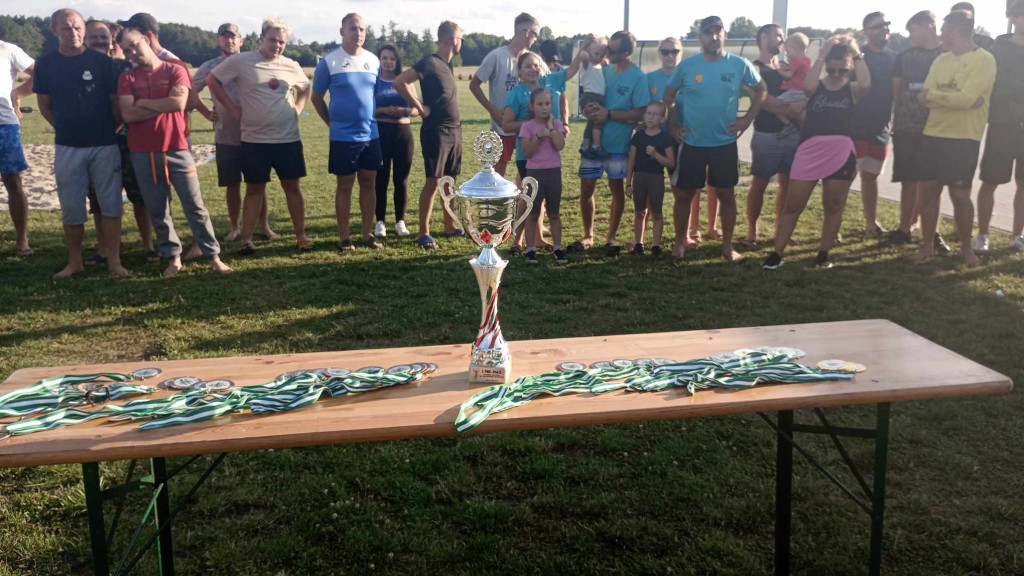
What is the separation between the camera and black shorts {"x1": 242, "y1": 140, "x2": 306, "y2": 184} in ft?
23.2

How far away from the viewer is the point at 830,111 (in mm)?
6445

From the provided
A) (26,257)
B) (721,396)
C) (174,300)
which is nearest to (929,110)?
(721,396)

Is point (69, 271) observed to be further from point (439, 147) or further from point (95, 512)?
point (95, 512)

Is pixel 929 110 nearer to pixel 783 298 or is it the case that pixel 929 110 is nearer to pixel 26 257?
pixel 783 298

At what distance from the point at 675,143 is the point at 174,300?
4320 mm

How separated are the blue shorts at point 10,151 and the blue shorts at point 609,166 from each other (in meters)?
4.78

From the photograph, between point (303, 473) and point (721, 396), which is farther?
point (303, 473)

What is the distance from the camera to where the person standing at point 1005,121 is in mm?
6859

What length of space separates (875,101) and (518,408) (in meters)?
6.40

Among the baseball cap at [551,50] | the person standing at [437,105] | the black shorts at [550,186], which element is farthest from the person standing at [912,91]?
the person standing at [437,105]

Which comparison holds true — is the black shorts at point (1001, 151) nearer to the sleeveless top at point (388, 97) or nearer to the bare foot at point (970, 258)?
the bare foot at point (970, 258)

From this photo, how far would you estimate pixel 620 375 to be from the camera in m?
2.54

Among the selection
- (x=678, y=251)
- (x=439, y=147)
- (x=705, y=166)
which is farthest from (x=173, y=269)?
(x=705, y=166)

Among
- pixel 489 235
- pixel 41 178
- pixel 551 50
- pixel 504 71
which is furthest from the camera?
pixel 41 178
